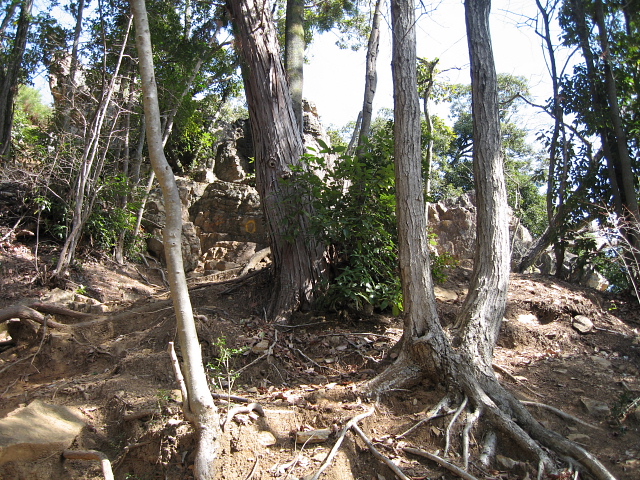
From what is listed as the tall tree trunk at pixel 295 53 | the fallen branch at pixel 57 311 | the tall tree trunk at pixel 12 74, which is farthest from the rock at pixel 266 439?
the tall tree trunk at pixel 12 74

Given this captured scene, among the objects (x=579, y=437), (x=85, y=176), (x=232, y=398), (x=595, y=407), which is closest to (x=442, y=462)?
(x=579, y=437)

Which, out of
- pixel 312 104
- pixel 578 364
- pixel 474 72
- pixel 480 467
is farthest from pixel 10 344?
pixel 312 104

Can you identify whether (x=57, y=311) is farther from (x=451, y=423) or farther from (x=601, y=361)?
(x=601, y=361)

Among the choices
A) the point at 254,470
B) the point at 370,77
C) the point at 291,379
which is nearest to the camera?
the point at 254,470

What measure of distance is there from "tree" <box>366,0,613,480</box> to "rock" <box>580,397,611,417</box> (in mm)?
1038

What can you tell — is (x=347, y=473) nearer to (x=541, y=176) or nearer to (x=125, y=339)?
(x=125, y=339)

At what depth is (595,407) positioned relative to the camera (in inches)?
185

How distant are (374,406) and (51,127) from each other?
334 inches

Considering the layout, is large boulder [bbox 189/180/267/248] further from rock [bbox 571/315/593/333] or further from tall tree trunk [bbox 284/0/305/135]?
rock [bbox 571/315/593/333]

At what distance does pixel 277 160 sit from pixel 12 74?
310 inches

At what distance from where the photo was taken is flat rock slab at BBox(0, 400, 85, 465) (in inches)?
137

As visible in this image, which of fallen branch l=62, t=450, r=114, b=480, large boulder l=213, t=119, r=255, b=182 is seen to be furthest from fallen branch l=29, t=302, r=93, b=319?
large boulder l=213, t=119, r=255, b=182

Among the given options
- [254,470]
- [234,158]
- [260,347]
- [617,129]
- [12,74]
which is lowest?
[254,470]

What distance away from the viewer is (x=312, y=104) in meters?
14.2
